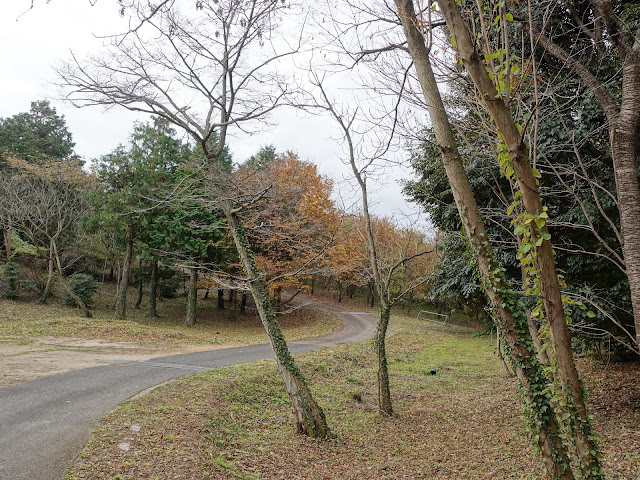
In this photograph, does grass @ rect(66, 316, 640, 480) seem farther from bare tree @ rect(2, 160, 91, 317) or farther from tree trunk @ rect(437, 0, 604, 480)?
bare tree @ rect(2, 160, 91, 317)

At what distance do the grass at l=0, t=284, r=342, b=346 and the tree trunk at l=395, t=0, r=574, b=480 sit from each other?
13650mm

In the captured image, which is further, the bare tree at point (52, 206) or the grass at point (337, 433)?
the bare tree at point (52, 206)

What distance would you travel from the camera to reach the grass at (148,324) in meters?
15.0

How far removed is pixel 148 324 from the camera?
66.5 feet

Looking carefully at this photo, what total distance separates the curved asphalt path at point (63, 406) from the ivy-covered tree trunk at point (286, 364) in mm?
2801

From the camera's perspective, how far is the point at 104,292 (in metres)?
27.5

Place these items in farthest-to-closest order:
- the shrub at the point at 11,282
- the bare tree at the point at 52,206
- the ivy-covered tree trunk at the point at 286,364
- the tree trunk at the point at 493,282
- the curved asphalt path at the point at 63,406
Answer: the shrub at the point at 11,282
the bare tree at the point at 52,206
the ivy-covered tree trunk at the point at 286,364
the curved asphalt path at the point at 63,406
the tree trunk at the point at 493,282

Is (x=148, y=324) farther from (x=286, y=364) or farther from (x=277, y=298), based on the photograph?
(x=286, y=364)

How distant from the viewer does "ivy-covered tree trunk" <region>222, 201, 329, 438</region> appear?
6.92 metres

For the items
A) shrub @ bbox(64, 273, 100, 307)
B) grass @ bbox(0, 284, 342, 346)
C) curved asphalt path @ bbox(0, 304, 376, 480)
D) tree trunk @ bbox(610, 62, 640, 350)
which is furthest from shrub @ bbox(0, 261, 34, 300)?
tree trunk @ bbox(610, 62, 640, 350)

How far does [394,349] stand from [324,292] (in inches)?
898

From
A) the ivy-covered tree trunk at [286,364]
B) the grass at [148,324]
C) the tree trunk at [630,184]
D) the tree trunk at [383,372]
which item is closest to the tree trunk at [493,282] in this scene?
the tree trunk at [630,184]

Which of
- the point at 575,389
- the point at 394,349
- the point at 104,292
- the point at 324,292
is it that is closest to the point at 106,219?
the point at 104,292

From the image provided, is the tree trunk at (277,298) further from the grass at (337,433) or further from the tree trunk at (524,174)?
the tree trunk at (524,174)
